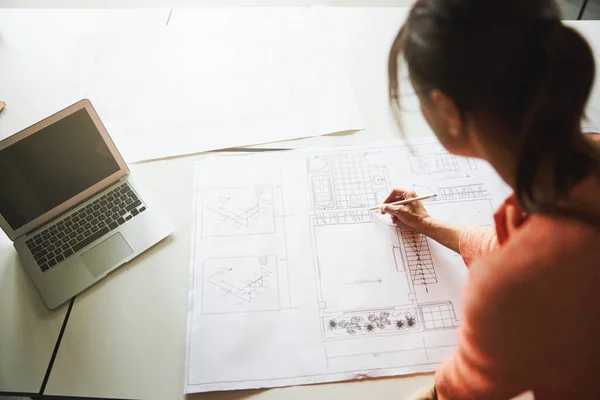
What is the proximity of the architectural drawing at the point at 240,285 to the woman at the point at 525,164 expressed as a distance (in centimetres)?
29

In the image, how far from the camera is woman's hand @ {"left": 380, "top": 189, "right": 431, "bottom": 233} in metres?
0.76

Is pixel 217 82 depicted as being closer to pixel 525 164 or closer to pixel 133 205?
pixel 133 205

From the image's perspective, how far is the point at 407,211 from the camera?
763 mm

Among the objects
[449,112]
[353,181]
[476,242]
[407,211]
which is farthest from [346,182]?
[449,112]

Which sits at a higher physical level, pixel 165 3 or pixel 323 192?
pixel 165 3

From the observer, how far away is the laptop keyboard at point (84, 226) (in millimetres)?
738

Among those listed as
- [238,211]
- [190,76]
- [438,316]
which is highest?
[190,76]

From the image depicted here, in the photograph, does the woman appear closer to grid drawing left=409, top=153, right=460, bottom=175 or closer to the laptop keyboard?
grid drawing left=409, top=153, right=460, bottom=175

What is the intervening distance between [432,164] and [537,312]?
1.37 feet

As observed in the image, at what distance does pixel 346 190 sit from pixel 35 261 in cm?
52

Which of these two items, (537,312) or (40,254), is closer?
(537,312)

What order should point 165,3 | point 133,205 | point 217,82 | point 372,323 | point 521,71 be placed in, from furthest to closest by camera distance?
point 165,3 < point 217,82 < point 133,205 < point 372,323 < point 521,71

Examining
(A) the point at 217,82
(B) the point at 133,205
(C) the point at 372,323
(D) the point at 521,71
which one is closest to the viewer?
(D) the point at 521,71

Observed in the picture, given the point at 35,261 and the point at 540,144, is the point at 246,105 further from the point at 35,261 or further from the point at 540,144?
the point at 540,144
